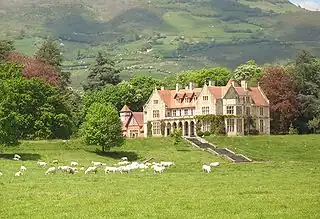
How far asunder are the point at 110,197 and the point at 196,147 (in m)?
59.2

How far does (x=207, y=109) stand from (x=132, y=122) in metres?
20.3

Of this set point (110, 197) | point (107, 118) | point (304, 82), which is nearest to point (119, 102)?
point (304, 82)

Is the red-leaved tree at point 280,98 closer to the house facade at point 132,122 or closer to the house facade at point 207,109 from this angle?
the house facade at point 207,109

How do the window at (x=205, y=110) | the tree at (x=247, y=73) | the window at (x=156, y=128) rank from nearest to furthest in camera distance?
the window at (x=205, y=110)
the window at (x=156, y=128)
the tree at (x=247, y=73)

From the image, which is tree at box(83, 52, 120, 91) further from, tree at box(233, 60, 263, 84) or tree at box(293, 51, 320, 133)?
tree at box(293, 51, 320, 133)

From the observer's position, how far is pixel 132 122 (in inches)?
4998

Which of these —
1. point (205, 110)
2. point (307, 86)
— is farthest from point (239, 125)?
point (307, 86)

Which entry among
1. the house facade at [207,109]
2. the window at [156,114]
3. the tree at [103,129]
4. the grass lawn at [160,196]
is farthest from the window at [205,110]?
the grass lawn at [160,196]

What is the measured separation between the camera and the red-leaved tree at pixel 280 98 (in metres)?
115

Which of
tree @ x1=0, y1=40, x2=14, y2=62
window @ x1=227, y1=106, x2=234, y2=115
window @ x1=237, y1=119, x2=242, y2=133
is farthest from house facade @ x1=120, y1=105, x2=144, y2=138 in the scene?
tree @ x1=0, y1=40, x2=14, y2=62

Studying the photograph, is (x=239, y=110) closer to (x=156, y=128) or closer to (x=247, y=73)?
(x=156, y=128)

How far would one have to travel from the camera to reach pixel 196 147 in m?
91.8

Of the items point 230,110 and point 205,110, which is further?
point 205,110

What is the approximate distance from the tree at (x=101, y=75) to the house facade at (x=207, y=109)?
2425 centimetres
